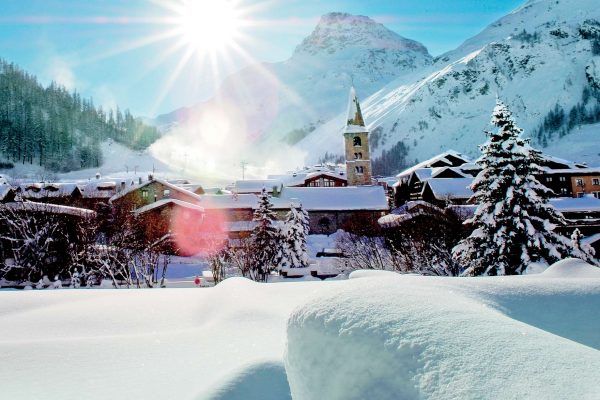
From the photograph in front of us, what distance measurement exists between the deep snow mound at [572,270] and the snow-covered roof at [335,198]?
45.4 m

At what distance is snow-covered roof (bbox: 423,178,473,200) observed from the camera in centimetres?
4912

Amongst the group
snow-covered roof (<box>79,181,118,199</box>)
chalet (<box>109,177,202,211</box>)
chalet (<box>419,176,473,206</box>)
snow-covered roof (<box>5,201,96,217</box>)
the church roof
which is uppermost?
the church roof

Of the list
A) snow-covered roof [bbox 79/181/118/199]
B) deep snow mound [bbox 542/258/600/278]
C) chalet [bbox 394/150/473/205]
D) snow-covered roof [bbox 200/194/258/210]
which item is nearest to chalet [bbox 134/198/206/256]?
snow-covered roof [bbox 200/194/258/210]

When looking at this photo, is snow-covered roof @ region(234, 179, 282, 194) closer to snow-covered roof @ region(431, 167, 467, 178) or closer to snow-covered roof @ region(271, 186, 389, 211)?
snow-covered roof @ region(271, 186, 389, 211)

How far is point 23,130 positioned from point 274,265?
394 ft

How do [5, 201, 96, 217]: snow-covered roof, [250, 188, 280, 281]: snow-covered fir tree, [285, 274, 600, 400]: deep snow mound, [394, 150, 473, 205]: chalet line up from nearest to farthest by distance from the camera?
[285, 274, 600, 400]: deep snow mound, [5, 201, 96, 217]: snow-covered roof, [250, 188, 280, 281]: snow-covered fir tree, [394, 150, 473, 205]: chalet

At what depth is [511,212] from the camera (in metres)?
16.4

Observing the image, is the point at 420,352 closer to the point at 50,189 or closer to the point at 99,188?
the point at 50,189

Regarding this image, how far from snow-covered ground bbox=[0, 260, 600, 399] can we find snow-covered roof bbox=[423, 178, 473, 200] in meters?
44.7

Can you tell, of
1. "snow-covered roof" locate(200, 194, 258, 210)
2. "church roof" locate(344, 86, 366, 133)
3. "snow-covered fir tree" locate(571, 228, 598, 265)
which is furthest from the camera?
"church roof" locate(344, 86, 366, 133)

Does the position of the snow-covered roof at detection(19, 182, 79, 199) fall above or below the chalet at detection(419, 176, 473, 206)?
above

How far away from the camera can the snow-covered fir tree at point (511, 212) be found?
15945 millimetres

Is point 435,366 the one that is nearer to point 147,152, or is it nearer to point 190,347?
point 190,347

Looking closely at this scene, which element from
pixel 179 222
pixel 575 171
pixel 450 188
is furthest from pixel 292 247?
pixel 575 171
